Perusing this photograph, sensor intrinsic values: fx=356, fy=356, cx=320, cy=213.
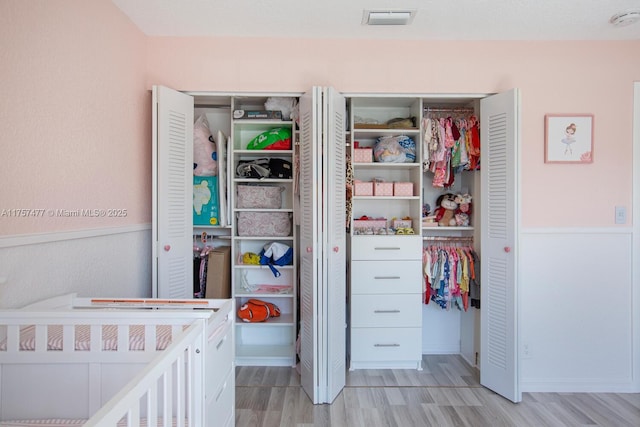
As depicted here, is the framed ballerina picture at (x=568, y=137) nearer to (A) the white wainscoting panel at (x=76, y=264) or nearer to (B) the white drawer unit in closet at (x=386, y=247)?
(B) the white drawer unit in closet at (x=386, y=247)

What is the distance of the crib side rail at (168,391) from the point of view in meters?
0.72

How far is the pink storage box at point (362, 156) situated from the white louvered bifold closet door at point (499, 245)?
2.64 ft

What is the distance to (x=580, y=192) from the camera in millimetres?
2484

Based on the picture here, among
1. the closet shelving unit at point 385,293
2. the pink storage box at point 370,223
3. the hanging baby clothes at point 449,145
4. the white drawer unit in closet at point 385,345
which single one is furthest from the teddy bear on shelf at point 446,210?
the white drawer unit in closet at point 385,345

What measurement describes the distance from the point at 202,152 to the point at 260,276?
114cm

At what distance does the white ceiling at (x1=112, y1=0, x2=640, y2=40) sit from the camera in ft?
6.72

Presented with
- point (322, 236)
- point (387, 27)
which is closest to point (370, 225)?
point (322, 236)

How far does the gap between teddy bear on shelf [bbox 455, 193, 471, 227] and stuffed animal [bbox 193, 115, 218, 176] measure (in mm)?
1964

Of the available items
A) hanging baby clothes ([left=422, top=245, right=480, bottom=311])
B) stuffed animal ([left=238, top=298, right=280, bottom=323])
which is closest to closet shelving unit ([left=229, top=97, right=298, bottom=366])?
stuffed animal ([left=238, top=298, right=280, bottom=323])

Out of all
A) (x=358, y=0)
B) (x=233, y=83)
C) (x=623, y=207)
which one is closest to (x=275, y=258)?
(x=233, y=83)

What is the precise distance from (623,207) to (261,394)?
2.82 metres

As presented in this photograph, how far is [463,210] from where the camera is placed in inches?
113

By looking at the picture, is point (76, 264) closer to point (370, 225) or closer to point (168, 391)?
point (168, 391)

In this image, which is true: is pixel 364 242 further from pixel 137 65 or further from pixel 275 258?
pixel 137 65
